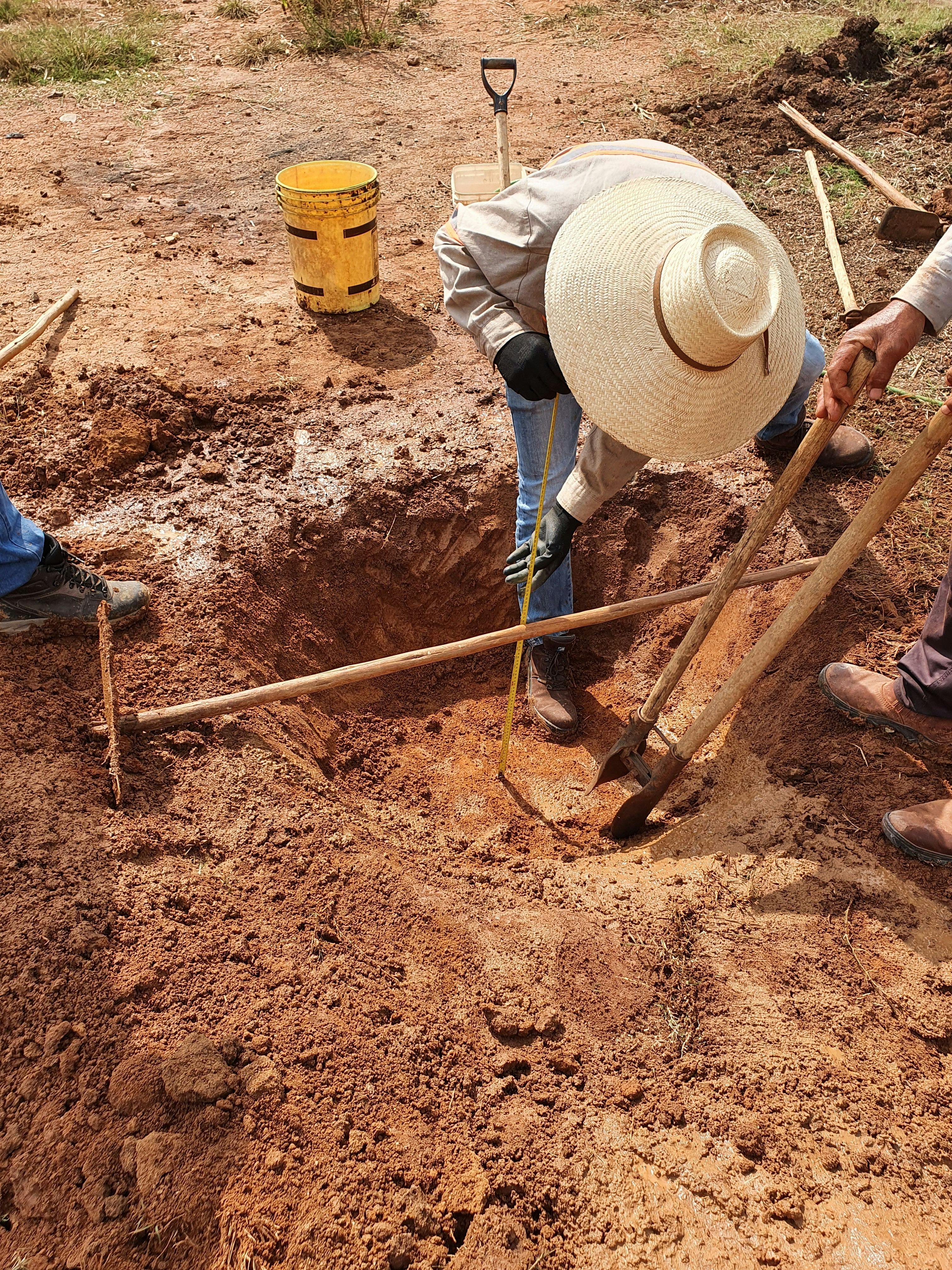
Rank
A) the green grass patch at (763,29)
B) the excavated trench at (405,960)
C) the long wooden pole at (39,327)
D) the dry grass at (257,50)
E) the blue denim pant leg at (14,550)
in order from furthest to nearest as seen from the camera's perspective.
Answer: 1. the dry grass at (257,50)
2. the green grass patch at (763,29)
3. the long wooden pole at (39,327)
4. the blue denim pant leg at (14,550)
5. the excavated trench at (405,960)

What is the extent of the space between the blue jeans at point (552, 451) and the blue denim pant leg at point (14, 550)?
1.82m

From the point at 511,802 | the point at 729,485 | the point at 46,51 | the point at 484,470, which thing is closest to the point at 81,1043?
the point at 511,802

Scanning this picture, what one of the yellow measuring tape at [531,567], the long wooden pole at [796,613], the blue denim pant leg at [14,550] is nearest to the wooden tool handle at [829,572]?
the long wooden pole at [796,613]

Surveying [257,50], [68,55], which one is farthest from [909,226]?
[68,55]

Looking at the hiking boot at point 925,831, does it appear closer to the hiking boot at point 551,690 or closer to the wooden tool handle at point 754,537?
the wooden tool handle at point 754,537

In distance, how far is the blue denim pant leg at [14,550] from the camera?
9.09 ft

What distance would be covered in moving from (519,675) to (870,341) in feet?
7.36

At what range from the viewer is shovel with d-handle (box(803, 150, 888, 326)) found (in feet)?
15.4

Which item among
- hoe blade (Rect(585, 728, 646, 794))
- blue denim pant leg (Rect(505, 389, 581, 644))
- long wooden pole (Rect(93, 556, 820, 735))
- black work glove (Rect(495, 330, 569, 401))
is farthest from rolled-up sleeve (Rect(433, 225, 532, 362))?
hoe blade (Rect(585, 728, 646, 794))

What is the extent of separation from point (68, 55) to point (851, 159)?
7.74 meters

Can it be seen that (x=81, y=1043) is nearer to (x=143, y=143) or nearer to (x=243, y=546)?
(x=243, y=546)

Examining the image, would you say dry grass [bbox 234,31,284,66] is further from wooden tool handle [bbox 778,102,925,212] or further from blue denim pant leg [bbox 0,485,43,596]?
blue denim pant leg [bbox 0,485,43,596]

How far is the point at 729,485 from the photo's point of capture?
3822mm

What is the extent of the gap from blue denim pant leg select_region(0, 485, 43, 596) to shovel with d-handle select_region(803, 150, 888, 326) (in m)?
3.77
